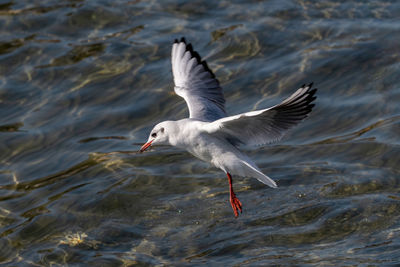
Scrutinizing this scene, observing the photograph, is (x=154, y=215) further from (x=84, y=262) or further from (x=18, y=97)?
(x=18, y=97)

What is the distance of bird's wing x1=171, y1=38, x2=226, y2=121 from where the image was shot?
24.3 ft

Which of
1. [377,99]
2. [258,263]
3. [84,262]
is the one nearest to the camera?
[258,263]

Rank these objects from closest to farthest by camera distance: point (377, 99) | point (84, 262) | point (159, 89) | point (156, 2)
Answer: point (84, 262) < point (377, 99) < point (159, 89) < point (156, 2)

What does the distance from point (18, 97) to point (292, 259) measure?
Answer: 18.2 feet

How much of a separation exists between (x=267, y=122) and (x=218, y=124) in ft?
1.45

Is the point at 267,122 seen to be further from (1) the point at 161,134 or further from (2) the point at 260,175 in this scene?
(1) the point at 161,134

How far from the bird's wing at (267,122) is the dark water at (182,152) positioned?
1.07 metres

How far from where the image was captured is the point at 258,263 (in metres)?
6.22

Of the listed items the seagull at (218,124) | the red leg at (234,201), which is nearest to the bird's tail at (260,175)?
the seagull at (218,124)

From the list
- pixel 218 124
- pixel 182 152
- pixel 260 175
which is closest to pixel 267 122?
pixel 218 124

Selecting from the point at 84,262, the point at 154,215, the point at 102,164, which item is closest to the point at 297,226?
the point at 154,215

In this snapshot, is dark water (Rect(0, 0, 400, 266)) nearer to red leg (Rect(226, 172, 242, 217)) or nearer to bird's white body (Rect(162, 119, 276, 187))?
red leg (Rect(226, 172, 242, 217))

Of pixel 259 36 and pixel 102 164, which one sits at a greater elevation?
pixel 259 36

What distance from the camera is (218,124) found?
5.98 m
